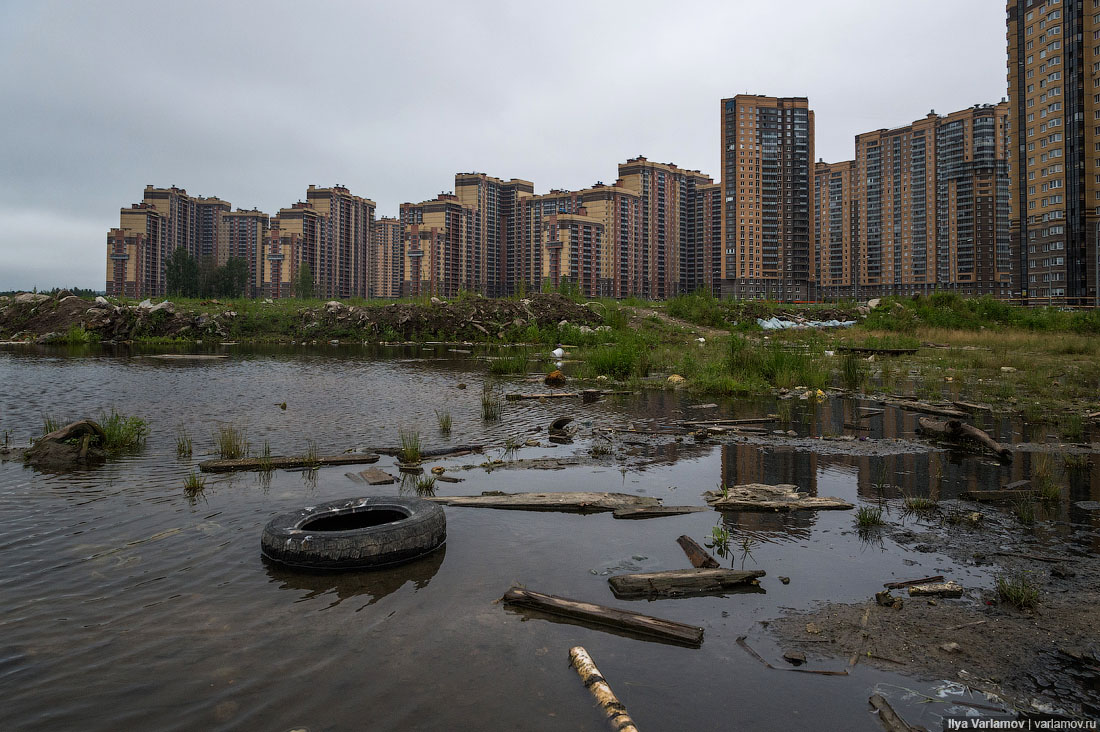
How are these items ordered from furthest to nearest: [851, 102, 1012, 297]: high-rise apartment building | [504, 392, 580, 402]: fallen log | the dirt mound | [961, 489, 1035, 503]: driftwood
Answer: [851, 102, 1012, 297]: high-rise apartment building → the dirt mound → [504, 392, 580, 402]: fallen log → [961, 489, 1035, 503]: driftwood

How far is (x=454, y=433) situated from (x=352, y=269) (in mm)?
104306

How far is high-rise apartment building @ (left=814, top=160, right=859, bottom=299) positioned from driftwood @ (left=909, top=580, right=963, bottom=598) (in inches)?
3893

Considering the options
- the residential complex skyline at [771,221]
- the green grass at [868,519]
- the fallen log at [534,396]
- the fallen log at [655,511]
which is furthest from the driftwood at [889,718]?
the residential complex skyline at [771,221]

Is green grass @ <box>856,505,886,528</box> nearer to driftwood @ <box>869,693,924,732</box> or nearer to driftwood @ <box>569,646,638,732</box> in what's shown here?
driftwood @ <box>869,693,924,732</box>

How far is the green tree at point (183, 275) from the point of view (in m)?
61.0

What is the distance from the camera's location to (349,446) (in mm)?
8258

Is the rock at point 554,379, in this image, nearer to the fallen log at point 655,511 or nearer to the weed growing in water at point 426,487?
the weed growing in water at point 426,487

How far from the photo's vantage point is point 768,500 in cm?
566

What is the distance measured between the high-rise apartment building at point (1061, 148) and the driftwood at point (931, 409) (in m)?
50.4

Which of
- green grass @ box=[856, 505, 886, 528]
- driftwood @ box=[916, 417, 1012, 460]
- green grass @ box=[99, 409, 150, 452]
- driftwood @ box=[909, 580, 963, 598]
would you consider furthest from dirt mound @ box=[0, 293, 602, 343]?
driftwood @ box=[909, 580, 963, 598]

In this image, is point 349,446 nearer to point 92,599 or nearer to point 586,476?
point 586,476

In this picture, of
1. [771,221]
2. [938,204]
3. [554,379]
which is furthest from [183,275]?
[938,204]

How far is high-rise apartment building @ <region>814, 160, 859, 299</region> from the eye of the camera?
94438 mm

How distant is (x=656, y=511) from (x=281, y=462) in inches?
179
